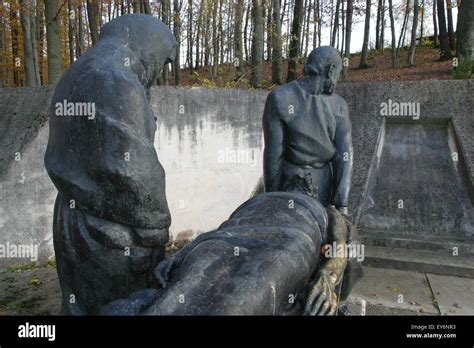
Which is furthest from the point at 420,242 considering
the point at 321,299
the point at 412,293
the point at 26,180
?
the point at 26,180

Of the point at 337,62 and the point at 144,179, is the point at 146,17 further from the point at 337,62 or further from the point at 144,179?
the point at 337,62

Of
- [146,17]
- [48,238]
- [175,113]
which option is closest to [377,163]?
[175,113]

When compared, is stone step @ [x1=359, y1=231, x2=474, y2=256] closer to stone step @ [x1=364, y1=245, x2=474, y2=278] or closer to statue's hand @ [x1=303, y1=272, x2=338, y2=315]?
stone step @ [x1=364, y1=245, x2=474, y2=278]

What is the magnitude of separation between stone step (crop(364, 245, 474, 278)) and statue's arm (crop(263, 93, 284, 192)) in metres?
2.93

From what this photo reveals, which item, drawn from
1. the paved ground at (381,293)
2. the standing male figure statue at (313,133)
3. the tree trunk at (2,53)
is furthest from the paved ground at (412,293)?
the tree trunk at (2,53)

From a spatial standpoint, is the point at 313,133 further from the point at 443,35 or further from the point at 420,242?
the point at 443,35

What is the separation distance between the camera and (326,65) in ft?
11.0

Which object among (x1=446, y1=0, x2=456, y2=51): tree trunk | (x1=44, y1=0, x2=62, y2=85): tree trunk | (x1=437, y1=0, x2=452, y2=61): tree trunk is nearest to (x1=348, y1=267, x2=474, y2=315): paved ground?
(x1=44, y1=0, x2=62, y2=85): tree trunk

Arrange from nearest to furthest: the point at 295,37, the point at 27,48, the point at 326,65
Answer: the point at 326,65 → the point at 295,37 → the point at 27,48

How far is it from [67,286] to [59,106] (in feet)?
3.09

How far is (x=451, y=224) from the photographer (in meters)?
6.30

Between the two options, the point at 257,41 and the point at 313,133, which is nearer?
the point at 313,133

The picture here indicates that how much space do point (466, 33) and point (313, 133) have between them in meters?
9.03

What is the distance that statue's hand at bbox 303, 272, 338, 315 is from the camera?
199 cm
